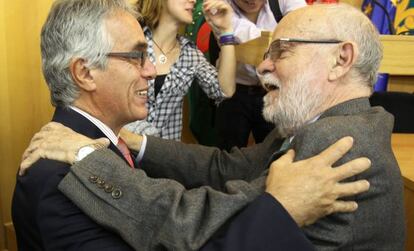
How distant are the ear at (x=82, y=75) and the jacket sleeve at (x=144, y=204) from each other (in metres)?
0.25

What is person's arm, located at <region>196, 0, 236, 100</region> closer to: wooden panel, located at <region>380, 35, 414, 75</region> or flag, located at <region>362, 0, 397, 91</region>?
wooden panel, located at <region>380, 35, 414, 75</region>

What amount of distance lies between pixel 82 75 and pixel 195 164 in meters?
0.53

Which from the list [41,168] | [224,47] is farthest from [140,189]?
[224,47]

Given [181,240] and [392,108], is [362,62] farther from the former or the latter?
[392,108]

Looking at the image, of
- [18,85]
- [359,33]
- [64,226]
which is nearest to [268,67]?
[359,33]

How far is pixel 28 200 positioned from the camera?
97 cm

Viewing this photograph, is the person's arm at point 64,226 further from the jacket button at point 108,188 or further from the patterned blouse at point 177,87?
the patterned blouse at point 177,87

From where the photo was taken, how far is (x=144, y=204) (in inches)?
35.3

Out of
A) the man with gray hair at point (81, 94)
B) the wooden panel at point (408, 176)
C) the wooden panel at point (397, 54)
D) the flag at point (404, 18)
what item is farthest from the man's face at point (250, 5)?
the flag at point (404, 18)

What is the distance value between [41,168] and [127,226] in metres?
0.23

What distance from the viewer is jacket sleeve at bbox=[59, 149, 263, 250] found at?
86 centimetres

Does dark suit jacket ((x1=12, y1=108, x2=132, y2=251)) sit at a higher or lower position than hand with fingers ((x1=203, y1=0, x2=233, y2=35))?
lower

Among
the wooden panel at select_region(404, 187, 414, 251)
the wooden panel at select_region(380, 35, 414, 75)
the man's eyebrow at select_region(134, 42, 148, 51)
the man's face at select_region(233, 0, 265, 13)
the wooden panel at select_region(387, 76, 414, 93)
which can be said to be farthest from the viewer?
the wooden panel at select_region(387, 76, 414, 93)

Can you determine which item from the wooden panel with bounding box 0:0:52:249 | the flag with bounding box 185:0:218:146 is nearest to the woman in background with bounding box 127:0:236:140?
the flag with bounding box 185:0:218:146
